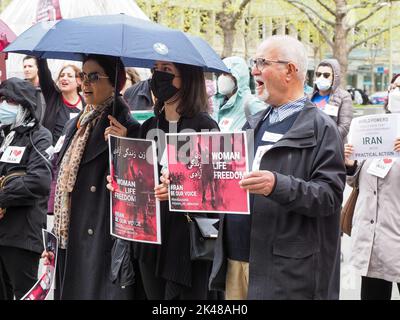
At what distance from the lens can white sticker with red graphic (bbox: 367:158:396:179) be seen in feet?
16.1

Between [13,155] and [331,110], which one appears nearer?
[13,155]

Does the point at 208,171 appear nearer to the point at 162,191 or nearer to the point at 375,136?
the point at 162,191

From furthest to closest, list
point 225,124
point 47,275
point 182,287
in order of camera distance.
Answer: point 225,124, point 47,275, point 182,287

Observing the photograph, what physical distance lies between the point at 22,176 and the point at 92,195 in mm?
813

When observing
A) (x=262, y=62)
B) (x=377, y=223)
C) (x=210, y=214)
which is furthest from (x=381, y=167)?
(x=262, y=62)

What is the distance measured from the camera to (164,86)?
13.8 ft

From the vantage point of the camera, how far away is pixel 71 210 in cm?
442

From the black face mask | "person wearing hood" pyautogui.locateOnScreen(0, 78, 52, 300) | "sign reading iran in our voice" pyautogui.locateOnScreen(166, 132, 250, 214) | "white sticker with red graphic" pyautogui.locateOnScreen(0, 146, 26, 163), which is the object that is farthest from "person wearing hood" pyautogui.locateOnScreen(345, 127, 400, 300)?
"white sticker with red graphic" pyautogui.locateOnScreen(0, 146, 26, 163)

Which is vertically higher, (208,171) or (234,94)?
(234,94)

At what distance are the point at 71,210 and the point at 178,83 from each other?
1023 millimetres

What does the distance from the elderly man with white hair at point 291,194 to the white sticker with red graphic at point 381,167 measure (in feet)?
4.89

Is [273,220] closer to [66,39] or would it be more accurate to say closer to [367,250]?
[66,39]

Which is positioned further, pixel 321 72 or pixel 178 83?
pixel 321 72

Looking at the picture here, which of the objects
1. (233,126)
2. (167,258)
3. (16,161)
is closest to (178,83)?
(167,258)
